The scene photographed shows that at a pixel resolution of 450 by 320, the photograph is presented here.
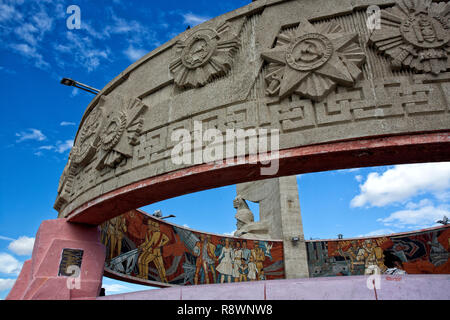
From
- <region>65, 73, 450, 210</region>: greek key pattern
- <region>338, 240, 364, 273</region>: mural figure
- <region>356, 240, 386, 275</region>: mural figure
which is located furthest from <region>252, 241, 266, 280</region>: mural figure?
<region>65, 73, 450, 210</region>: greek key pattern

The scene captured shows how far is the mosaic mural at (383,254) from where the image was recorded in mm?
11061

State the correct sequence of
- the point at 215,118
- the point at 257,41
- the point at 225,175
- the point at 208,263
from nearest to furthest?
the point at 225,175, the point at 215,118, the point at 257,41, the point at 208,263

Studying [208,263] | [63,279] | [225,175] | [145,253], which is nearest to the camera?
[225,175]

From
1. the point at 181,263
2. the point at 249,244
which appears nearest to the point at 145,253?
the point at 181,263

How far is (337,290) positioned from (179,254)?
768cm

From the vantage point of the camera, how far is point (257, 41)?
471 centimetres

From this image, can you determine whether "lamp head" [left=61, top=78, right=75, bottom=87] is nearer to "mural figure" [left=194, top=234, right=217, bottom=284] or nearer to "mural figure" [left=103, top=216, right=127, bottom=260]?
"mural figure" [left=103, top=216, right=127, bottom=260]

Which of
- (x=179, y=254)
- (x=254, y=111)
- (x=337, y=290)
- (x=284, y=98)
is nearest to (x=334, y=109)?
(x=284, y=98)

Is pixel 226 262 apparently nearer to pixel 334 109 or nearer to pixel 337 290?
pixel 334 109

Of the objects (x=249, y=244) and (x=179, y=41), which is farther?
(x=249, y=244)

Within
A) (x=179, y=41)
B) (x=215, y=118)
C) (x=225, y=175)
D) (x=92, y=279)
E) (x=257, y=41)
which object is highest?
(x=179, y=41)

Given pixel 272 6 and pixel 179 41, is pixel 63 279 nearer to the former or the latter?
pixel 179 41

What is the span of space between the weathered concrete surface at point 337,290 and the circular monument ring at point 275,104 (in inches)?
57.7
